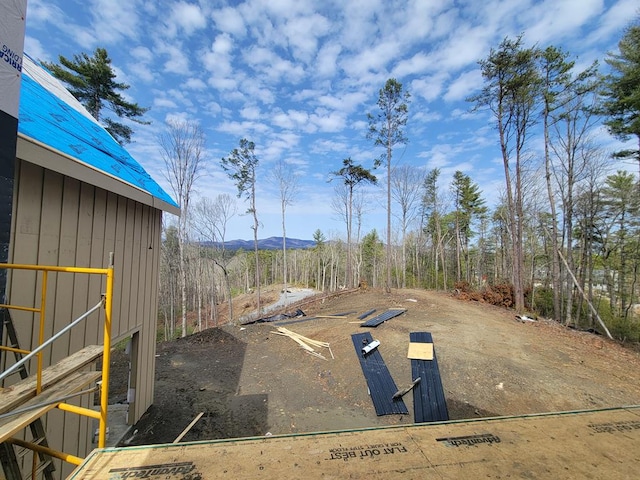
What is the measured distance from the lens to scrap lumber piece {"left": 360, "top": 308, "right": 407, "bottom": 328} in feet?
31.1

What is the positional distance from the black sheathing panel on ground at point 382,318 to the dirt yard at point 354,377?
25 centimetres

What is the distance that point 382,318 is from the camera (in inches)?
399

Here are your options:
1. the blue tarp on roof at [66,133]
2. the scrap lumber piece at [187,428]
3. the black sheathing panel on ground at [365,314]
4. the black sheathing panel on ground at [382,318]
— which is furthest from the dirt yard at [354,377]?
the blue tarp on roof at [66,133]

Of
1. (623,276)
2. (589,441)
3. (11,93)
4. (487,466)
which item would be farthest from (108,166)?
(623,276)

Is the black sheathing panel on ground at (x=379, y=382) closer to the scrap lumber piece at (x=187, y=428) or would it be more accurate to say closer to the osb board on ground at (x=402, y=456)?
the scrap lumber piece at (x=187, y=428)

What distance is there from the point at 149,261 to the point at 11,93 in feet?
12.1

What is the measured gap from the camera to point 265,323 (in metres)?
12.4

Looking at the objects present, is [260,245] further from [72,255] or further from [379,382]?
[72,255]

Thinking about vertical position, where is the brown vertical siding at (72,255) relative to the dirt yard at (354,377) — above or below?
above

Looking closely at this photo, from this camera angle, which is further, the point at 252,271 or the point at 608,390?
the point at 252,271

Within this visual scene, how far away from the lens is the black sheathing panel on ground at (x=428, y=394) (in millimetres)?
5438

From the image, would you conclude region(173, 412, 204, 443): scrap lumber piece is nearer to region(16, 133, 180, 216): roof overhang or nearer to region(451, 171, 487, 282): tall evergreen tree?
region(16, 133, 180, 216): roof overhang

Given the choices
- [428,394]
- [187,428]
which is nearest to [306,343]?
[428,394]

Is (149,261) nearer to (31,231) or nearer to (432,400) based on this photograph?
(31,231)
